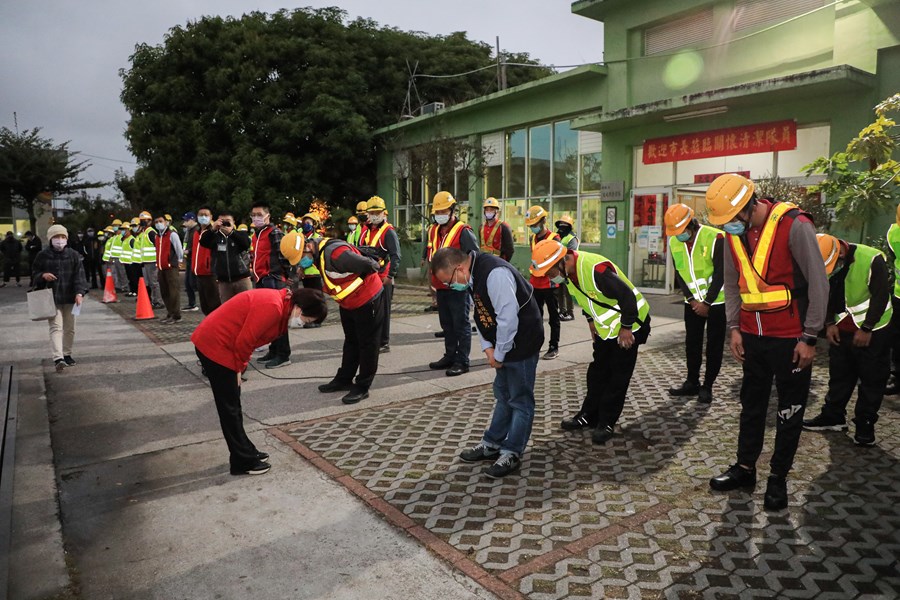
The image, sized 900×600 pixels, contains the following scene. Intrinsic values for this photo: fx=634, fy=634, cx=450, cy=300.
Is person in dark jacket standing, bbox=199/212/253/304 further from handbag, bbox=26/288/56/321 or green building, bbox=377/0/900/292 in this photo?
green building, bbox=377/0/900/292

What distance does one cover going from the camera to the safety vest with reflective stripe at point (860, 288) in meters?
4.51

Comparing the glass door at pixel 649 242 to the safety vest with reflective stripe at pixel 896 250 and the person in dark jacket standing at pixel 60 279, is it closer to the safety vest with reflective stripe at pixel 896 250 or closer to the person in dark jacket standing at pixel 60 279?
the safety vest with reflective stripe at pixel 896 250

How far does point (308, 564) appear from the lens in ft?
10.4

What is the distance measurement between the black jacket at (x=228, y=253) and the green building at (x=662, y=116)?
28.7ft

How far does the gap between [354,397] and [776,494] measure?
3638 millimetres

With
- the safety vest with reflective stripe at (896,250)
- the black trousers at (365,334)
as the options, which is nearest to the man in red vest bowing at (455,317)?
the black trousers at (365,334)

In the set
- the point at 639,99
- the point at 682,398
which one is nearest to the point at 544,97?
the point at 639,99

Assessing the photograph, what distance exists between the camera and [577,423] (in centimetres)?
512

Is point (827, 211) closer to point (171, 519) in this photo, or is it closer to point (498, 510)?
point (498, 510)

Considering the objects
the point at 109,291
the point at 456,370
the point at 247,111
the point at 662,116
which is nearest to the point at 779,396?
the point at 456,370

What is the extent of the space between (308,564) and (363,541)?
32cm

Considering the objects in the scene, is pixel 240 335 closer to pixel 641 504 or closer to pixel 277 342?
pixel 641 504

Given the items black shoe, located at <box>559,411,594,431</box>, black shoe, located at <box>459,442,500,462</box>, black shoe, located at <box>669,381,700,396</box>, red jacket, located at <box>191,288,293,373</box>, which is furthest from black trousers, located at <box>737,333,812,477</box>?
red jacket, located at <box>191,288,293,373</box>

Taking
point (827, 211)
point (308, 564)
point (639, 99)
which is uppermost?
point (639, 99)
